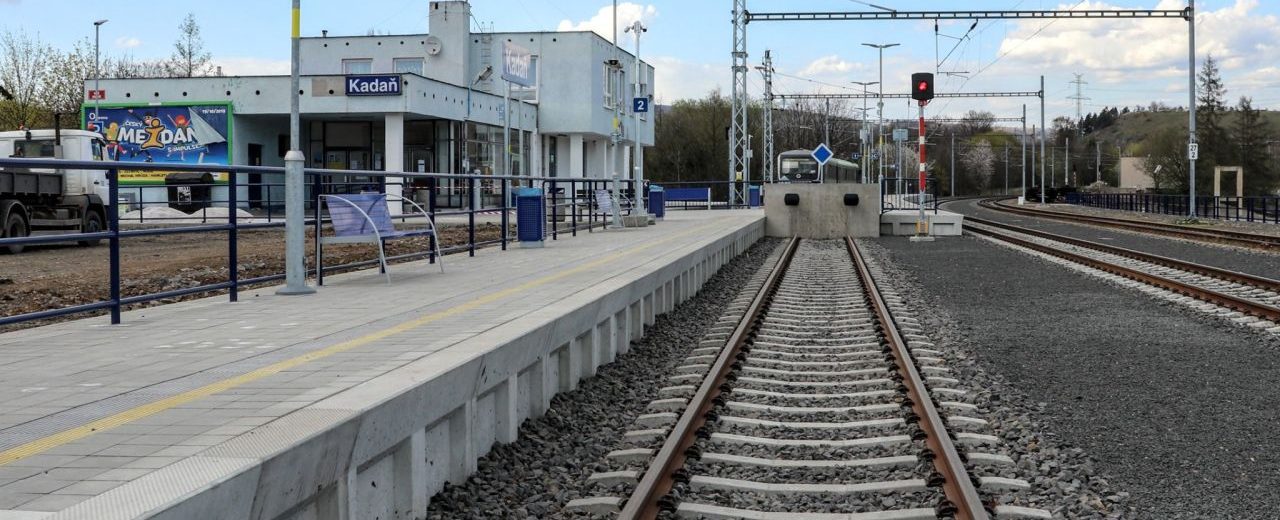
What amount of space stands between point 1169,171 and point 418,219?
9254 cm

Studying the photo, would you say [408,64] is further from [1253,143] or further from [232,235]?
[1253,143]

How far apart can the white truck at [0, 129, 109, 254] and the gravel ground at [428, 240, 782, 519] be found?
1549cm

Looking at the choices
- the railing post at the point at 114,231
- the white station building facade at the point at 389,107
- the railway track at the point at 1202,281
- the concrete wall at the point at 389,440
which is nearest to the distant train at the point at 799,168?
the white station building facade at the point at 389,107

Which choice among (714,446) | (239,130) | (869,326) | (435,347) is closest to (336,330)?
(435,347)

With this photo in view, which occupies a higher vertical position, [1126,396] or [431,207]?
[431,207]

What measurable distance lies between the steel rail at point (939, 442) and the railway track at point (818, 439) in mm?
13

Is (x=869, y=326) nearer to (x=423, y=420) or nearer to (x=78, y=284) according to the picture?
(x=423, y=420)

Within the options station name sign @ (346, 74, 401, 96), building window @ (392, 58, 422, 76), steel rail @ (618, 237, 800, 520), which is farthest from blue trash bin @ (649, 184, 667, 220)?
building window @ (392, 58, 422, 76)

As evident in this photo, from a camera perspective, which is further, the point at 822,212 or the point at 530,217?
the point at 822,212

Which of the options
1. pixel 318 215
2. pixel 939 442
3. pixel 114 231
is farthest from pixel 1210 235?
pixel 114 231

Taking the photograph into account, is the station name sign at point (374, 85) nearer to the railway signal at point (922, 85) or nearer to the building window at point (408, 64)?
the building window at point (408, 64)

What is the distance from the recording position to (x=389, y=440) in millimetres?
5199

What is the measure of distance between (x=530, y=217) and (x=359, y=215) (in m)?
6.14

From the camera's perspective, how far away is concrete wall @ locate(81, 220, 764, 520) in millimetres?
3928
